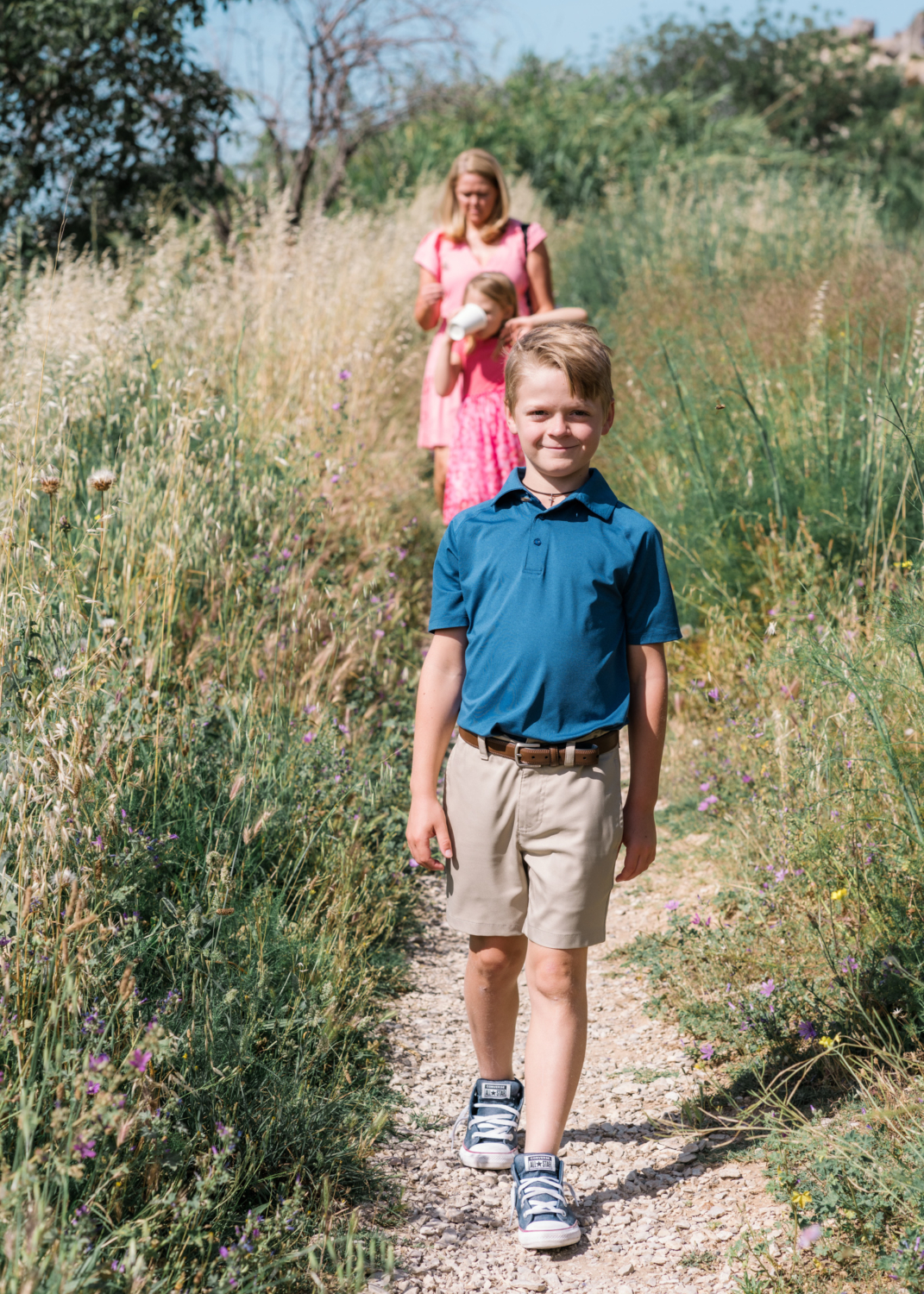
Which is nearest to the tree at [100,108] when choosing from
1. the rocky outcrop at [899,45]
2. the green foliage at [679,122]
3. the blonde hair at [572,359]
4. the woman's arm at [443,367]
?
the green foliage at [679,122]

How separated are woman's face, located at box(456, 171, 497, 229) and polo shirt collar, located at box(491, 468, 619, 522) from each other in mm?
2724

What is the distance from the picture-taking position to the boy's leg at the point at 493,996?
2.17 m

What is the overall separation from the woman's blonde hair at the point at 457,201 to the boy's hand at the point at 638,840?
10.2ft

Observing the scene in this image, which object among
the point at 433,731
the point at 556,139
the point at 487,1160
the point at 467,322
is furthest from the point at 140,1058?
the point at 556,139

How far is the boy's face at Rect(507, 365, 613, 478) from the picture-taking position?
2088 mm

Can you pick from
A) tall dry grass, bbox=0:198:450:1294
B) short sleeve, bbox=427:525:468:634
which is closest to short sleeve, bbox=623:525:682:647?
short sleeve, bbox=427:525:468:634

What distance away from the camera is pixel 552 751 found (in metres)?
2.02

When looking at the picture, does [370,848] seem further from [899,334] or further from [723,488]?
[899,334]

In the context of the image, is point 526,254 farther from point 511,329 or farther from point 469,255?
point 511,329

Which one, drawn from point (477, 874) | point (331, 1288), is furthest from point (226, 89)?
point (331, 1288)

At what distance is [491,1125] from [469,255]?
11.4ft

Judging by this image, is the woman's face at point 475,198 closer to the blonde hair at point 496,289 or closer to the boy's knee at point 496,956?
the blonde hair at point 496,289

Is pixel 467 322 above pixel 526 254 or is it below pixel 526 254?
below

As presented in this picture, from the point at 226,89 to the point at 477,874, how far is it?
335 inches
